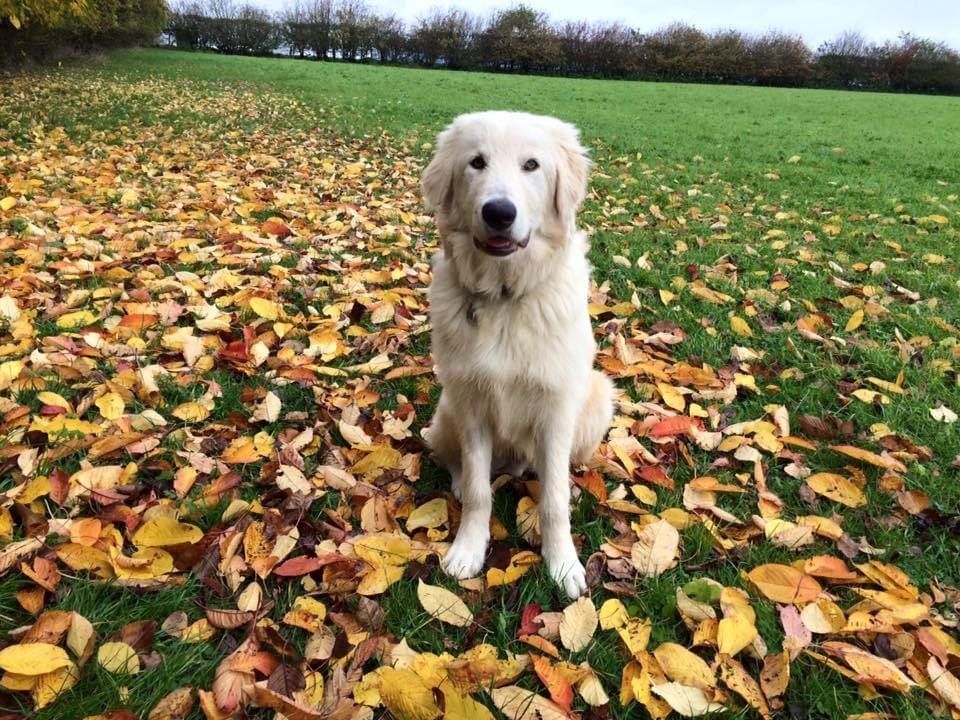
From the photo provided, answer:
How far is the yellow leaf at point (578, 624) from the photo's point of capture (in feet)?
5.95

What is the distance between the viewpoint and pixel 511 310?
223cm

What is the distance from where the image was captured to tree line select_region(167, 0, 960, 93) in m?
43.0

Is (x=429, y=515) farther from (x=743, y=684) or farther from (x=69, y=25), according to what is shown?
(x=69, y=25)

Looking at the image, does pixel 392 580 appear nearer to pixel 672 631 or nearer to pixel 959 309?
pixel 672 631

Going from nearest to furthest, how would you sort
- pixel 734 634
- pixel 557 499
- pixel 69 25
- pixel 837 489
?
pixel 734 634 → pixel 557 499 → pixel 837 489 → pixel 69 25

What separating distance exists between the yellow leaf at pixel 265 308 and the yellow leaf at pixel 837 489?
299 centimetres

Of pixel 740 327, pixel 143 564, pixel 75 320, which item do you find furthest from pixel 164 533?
pixel 740 327

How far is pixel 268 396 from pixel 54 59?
2375 centimetres

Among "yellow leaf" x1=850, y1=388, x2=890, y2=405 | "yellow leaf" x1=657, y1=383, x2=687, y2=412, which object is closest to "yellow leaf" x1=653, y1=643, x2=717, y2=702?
"yellow leaf" x1=657, y1=383, x2=687, y2=412

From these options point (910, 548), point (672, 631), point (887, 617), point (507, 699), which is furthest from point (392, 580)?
point (910, 548)

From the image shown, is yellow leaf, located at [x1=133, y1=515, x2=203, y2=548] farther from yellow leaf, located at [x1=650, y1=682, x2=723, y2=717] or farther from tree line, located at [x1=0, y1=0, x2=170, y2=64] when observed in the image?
tree line, located at [x1=0, y1=0, x2=170, y2=64]

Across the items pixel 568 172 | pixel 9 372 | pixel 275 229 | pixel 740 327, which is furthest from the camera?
pixel 275 229

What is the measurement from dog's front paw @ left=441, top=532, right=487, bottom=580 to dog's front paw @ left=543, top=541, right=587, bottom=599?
24 cm

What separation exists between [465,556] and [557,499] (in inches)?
15.5
